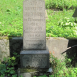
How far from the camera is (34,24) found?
2906mm

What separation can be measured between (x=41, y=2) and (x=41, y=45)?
1.03 m

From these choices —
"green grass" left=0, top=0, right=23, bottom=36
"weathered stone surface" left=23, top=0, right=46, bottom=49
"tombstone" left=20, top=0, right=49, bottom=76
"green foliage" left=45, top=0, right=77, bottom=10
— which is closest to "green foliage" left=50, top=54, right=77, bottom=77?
"tombstone" left=20, top=0, right=49, bottom=76

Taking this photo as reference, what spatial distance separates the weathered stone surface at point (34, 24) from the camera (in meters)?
2.83

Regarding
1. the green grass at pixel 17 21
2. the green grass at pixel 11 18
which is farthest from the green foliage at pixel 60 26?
the green grass at pixel 11 18

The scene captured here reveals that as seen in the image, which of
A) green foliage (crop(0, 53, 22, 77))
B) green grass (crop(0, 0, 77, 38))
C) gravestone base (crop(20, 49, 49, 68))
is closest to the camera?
gravestone base (crop(20, 49, 49, 68))

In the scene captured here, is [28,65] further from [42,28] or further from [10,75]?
[42,28]

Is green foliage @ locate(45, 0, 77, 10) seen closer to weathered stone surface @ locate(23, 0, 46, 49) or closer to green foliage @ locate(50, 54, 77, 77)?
weathered stone surface @ locate(23, 0, 46, 49)

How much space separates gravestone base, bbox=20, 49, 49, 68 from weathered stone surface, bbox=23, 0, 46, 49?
0.22m

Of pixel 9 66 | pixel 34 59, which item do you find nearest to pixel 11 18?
pixel 9 66

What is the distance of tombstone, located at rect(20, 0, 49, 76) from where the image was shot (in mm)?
2820

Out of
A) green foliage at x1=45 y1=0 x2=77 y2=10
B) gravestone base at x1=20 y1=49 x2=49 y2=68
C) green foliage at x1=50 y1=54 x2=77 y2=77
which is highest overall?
green foliage at x1=45 y1=0 x2=77 y2=10

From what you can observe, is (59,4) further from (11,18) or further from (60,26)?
(11,18)

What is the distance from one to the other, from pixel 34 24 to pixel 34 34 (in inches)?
9.6

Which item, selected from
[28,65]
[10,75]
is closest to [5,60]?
[10,75]
